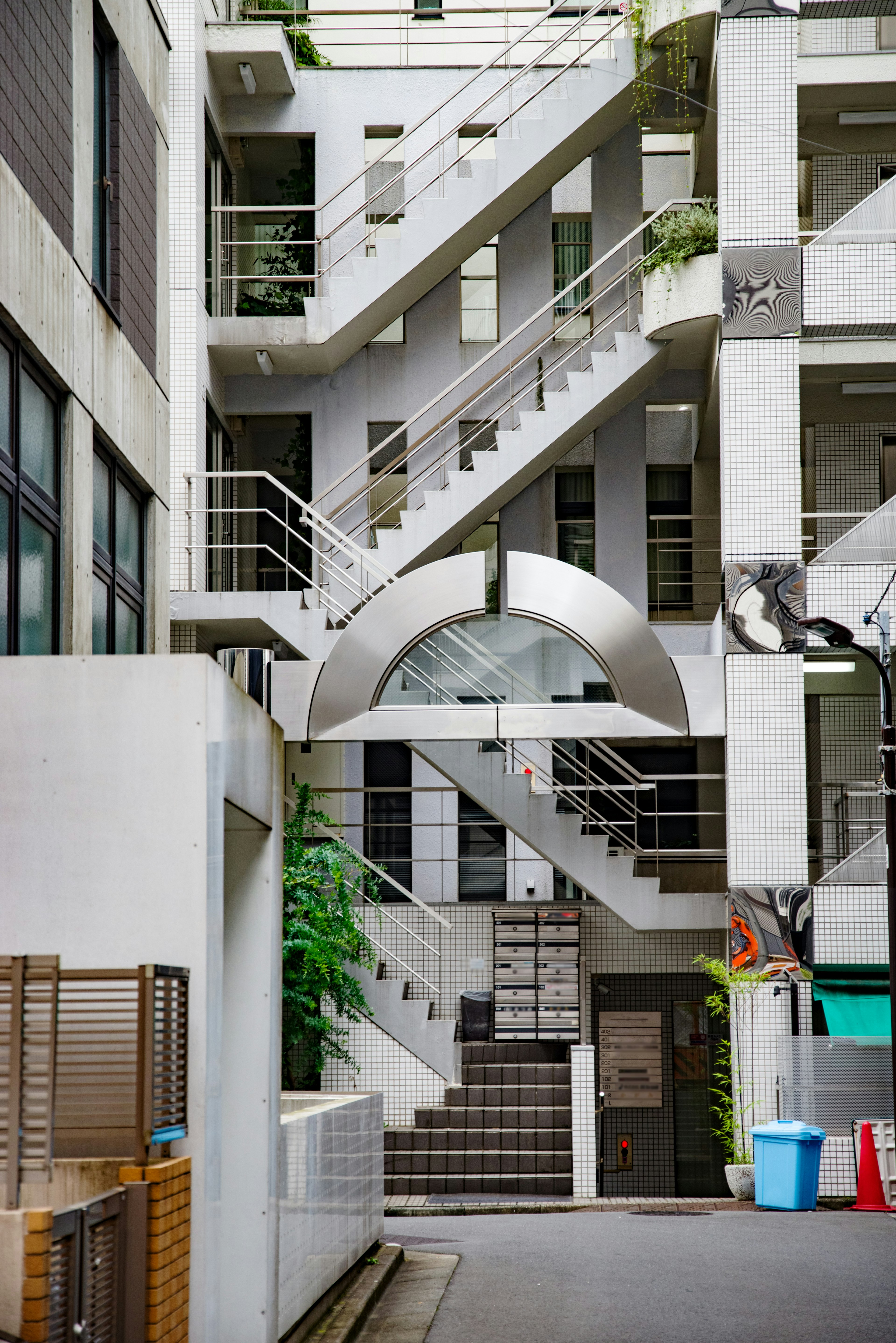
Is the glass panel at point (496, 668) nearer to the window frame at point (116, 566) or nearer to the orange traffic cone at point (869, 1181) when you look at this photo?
the window frame at point (116, 566)

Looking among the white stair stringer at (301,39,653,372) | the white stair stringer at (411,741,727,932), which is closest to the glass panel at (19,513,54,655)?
the white stair stringer at (411,741,727,932)

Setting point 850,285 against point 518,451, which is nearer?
point 850,285

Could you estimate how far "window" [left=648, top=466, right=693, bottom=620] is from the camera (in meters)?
24.7

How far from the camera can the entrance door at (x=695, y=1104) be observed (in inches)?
897

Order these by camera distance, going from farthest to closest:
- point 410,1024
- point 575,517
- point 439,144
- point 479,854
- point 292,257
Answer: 1. point 575,517
2. point 292,257
3. point 479,854
4. point 439,144
5. point 410,1024

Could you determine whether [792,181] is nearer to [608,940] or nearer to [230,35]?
[230,35]

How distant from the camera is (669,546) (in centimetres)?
2500

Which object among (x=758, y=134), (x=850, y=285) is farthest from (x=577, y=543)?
(x=758, y=134)

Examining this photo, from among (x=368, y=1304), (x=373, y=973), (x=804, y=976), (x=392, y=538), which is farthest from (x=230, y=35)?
(x=368, y=1304)

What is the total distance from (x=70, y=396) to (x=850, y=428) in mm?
15642

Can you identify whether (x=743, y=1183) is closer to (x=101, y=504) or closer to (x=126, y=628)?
(x=126, y=628)

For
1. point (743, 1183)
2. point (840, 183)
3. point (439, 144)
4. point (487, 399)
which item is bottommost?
point (743, 1183)

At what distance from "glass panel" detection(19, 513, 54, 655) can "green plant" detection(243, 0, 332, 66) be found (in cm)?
1698

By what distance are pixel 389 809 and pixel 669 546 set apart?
21.7 ft
